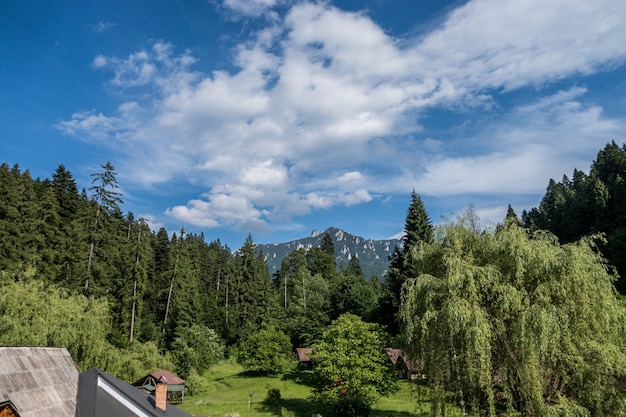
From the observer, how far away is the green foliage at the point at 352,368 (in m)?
23.0

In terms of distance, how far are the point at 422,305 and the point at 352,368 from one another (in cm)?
899

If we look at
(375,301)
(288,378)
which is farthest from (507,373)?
(375,301)

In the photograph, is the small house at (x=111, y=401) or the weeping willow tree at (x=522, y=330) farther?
the weeping willow tree at (x=522, y=330)

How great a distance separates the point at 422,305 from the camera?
16.8 meters

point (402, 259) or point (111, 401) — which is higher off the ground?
point (402, 259)

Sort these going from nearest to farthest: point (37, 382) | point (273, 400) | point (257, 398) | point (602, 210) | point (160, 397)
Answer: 1. point (37, 382)
2. point (160, 397)
3. point (273, 400)
4. point (257, 398)
5. point (602, 210)

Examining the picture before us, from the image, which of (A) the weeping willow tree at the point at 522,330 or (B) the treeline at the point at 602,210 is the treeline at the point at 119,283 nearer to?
(A) the weeping willow tree at the point at 522,330

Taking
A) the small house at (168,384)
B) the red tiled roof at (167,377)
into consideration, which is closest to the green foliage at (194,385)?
the small house at (168,384)

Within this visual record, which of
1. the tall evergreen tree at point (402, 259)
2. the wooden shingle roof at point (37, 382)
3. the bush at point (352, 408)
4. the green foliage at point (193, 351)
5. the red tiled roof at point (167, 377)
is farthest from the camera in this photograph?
the tall evergreen tree at point (402, 259)

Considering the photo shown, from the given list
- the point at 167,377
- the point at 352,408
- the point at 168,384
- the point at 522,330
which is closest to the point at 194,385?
the point at 167,377

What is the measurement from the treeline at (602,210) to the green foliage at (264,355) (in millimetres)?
35974

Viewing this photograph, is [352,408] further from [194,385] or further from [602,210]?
[602,210]

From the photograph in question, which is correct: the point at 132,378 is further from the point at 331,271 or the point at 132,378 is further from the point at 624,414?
the point at 331,271

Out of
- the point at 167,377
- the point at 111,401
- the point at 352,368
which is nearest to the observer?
the point at 111,401
